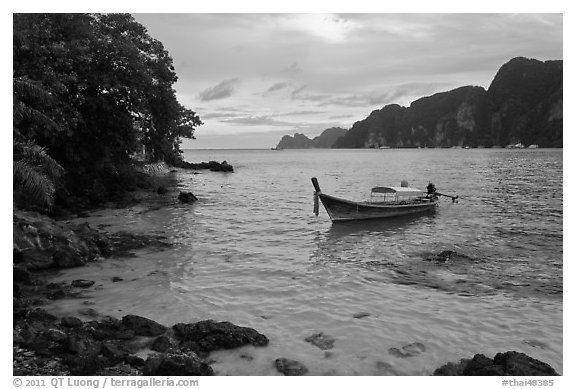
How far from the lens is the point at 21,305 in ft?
35.7

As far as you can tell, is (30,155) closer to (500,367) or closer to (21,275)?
(21,275)

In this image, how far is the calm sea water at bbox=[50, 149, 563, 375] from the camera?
9.81 meters

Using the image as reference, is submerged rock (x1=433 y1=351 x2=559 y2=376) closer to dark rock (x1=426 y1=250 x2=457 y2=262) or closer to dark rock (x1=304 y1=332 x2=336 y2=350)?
dark rock (x1=304 y1=332 x2=336 y2=350)

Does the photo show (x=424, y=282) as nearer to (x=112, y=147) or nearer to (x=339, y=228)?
(x=339, y=228)

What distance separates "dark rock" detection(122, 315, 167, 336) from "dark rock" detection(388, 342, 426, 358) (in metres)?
5.25

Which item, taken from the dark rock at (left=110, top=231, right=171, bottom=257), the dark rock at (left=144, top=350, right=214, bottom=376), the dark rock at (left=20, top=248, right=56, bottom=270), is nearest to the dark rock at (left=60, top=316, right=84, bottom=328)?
the dark rock at (left=144, top=350, right=214, bottom=376)

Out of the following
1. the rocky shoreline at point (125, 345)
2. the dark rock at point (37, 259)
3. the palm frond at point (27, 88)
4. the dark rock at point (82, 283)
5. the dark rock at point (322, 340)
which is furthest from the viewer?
the dark rock at point (37, 259)

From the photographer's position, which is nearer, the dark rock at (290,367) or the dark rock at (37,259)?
the dark rock at (290,367)

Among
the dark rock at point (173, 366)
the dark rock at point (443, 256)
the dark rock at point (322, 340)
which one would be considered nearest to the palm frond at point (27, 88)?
the dark rock at point (173, 366)

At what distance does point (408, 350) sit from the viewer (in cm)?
959

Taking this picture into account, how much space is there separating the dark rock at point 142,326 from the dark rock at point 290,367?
296 cm

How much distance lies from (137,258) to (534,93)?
181m

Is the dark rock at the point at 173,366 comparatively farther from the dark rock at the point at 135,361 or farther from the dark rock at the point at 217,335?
the dark rock at the point at 217,335

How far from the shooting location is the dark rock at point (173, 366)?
25.7 feet
